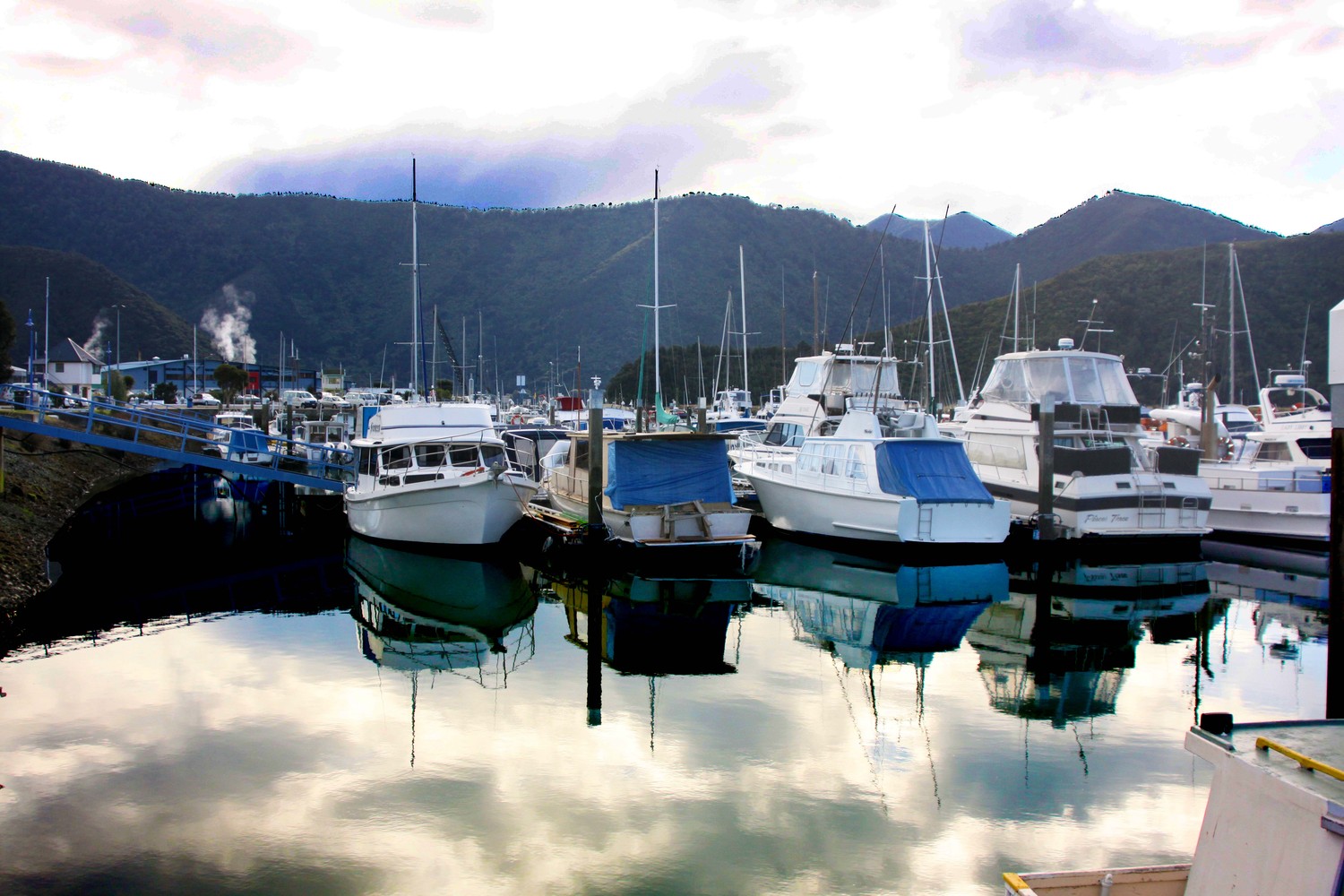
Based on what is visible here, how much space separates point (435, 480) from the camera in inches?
886

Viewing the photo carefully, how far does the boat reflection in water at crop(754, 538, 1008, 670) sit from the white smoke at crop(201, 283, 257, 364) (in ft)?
387

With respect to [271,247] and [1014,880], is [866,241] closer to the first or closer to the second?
[271,247]

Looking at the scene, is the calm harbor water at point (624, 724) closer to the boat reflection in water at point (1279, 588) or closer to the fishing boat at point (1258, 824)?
the boat reflection in water at point (1279, 588)

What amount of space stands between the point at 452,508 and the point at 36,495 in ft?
46.2

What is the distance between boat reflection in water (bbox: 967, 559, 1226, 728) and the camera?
42.0 ft

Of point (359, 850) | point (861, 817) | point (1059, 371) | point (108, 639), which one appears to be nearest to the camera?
point (359, 850)

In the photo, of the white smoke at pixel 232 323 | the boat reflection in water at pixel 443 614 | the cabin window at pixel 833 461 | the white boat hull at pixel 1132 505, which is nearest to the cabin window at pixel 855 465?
the cabin window at pixel 833 461

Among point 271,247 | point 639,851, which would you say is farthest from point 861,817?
point 271,247

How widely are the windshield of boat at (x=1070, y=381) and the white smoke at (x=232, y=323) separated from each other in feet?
382

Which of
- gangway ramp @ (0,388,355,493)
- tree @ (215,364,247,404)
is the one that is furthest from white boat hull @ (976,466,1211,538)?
tree @ (215,364,247,404)

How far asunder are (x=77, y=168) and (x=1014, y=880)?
179786mm

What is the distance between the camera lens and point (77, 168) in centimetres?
15062

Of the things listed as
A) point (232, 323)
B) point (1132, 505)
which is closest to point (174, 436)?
point (1132, 505)

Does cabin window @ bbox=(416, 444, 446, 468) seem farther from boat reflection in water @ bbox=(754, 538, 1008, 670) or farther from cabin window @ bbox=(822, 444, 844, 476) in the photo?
cabin window @ bbox=(822, 444, 844, 476)
